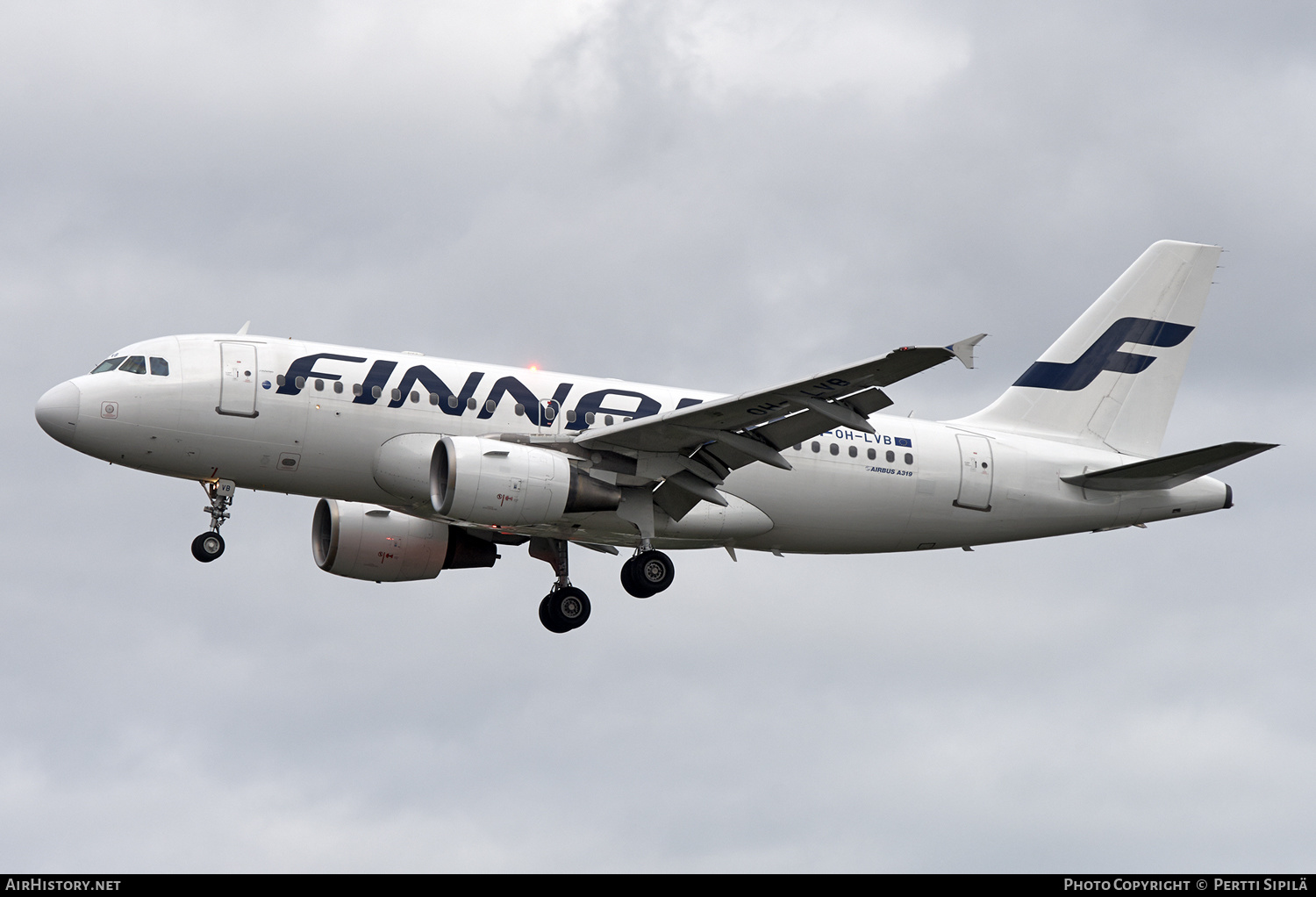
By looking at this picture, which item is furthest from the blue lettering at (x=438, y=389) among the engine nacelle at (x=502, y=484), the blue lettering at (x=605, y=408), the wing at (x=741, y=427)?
the wing at (x=741, y=427)

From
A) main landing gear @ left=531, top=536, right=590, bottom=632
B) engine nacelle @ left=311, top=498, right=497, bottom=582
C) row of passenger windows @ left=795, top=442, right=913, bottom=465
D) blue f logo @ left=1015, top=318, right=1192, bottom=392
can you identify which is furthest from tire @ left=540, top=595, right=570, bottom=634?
blue f logo @ left=1015, top=318, right=1192, bottom=392

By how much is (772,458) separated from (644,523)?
10.9 feet

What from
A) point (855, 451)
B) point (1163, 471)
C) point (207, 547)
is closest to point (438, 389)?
point (207, 547)

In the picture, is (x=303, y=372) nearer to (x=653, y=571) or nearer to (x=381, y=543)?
(x=381, y=543)

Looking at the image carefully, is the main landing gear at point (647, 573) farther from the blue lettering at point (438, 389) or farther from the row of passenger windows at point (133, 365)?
the row of passenger windows at point (133, 365)

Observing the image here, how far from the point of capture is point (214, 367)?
33.9m

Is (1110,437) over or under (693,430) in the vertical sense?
over

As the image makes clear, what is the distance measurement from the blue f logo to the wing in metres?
10.0

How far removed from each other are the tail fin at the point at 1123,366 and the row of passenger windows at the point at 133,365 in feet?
63.7

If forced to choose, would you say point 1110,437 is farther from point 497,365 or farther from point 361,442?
point 361,442

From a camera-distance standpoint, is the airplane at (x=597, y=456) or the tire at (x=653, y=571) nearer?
the airplane at (x=597, y=456)

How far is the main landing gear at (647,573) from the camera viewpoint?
1420 inches

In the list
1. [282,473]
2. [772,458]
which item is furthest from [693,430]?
[282,473]

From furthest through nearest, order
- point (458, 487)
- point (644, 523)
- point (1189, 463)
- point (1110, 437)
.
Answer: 1. point (1110, 437)
2. point (1189, 463)
3. point (644, 523)
4. point (458, 487)
